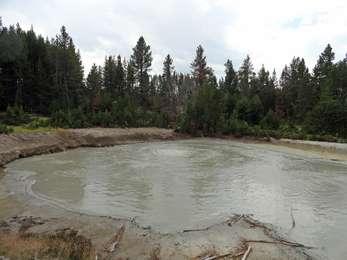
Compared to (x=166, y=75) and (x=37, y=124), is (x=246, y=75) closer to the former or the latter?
(x=166, y=75)

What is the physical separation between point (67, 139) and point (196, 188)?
17.2 metres

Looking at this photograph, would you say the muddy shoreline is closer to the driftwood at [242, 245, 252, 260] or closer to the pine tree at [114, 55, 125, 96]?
the driftwood at [242, 245, 252, 260]

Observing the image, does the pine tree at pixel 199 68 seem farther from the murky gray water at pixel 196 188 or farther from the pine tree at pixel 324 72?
the murky gray water at pixel 196 188

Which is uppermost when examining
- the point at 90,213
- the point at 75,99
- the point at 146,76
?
the point at 146,76

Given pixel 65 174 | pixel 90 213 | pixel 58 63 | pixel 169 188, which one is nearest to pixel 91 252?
pixel 90 213

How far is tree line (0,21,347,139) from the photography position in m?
42.9

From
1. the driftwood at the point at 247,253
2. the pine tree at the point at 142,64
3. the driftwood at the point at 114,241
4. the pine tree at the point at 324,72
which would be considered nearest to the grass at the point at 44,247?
the driftwood at the point at 114,241

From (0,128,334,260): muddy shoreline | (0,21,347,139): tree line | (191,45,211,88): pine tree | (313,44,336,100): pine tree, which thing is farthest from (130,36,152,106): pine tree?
(0,128,334,260): muddy shoreline

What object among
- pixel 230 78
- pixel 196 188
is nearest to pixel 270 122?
pixel 230 78

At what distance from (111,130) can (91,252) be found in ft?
95.4

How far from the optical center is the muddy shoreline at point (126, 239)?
8.09 metres

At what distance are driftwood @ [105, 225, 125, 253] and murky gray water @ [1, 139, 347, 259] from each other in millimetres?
1266

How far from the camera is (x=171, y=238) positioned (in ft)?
31.0

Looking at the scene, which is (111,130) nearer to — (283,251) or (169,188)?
(169,188)
